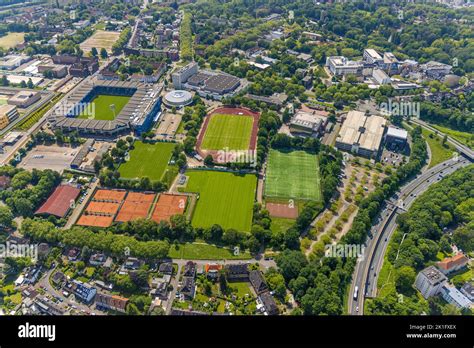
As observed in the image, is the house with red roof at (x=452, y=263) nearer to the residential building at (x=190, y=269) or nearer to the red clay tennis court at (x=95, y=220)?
the residential building at (x=190, y=269)

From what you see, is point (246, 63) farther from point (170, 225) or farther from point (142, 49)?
point (170, 225)

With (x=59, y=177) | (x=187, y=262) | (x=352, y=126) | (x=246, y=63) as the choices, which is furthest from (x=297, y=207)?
(x=246, y=63)

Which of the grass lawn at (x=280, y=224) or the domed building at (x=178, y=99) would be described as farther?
the domed building at (x=178, y=99)

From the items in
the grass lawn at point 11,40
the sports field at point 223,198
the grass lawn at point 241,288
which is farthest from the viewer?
the grass lawn at point 11,40

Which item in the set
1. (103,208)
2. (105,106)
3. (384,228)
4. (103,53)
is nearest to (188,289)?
(103,208)
